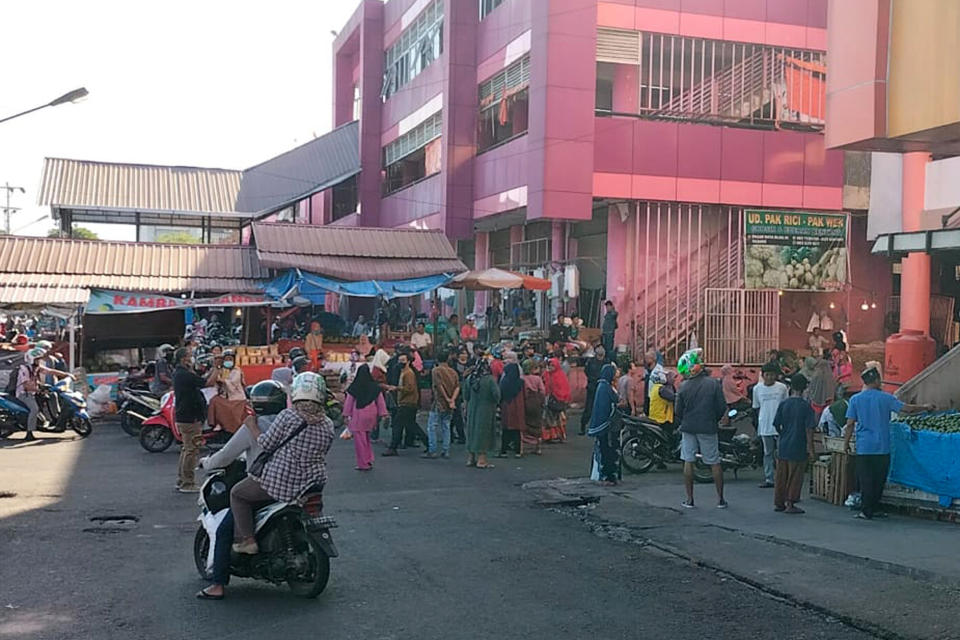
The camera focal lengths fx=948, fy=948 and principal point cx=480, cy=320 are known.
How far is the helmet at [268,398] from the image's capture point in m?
7.39

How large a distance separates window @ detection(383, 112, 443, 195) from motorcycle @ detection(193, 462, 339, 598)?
80.0 feet

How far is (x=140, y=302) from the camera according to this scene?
21.5 metres

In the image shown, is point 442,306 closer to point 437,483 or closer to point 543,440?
point 543,440

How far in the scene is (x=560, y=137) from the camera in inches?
905

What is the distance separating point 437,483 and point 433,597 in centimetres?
563

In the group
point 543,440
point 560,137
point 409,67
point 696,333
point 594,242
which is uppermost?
point 409,67

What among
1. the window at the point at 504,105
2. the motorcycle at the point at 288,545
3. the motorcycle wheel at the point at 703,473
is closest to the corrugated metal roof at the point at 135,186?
the window at the point at 504,105

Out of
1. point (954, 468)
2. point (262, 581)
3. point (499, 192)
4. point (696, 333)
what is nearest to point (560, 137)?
point (499, 192)

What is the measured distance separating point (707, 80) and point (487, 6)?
7.45 metres

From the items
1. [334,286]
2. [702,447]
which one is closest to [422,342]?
[334,286]

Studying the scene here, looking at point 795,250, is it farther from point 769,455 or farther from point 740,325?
point 769,455

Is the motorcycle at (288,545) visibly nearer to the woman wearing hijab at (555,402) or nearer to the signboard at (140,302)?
the woman wearing hijab at (555,402)

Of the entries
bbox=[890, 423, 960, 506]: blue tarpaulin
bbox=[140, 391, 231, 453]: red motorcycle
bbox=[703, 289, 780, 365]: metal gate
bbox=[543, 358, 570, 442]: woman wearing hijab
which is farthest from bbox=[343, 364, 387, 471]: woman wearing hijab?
bbox=[703, 289, 780, 365]: metal gate

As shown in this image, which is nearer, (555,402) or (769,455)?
(769,455)
